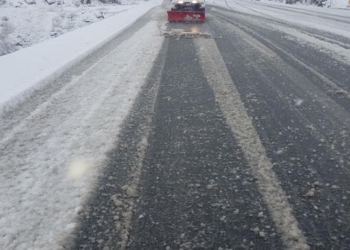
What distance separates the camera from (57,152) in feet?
11.0

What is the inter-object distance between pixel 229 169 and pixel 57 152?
169 centimetres

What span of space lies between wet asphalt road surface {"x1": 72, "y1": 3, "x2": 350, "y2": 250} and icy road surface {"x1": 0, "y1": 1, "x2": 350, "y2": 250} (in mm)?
11

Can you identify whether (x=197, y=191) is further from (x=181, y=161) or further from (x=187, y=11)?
(x=187, y=11)

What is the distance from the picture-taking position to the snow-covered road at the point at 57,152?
93.5 inches

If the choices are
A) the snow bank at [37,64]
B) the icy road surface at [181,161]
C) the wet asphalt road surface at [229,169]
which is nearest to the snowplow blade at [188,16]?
the snow bank at [37,64]

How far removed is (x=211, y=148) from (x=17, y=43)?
16.0m

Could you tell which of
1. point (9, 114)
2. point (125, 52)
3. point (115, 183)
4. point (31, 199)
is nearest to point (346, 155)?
point (115, 183)

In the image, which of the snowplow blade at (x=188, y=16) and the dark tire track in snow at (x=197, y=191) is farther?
the snowplow blade at (x=188, y=16)

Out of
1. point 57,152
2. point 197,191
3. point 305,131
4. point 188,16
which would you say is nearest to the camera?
point 197,191

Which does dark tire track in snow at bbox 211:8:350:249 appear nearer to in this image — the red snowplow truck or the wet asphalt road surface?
the wet asphalt road surface

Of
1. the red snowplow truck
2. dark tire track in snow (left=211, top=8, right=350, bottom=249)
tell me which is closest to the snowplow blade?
the red snowplow truck

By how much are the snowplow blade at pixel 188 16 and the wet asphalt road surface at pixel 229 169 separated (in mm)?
9164

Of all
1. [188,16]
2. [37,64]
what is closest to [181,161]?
[37,64]

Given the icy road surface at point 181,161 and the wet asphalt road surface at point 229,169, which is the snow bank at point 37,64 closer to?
the icy road surface at point 181,161
